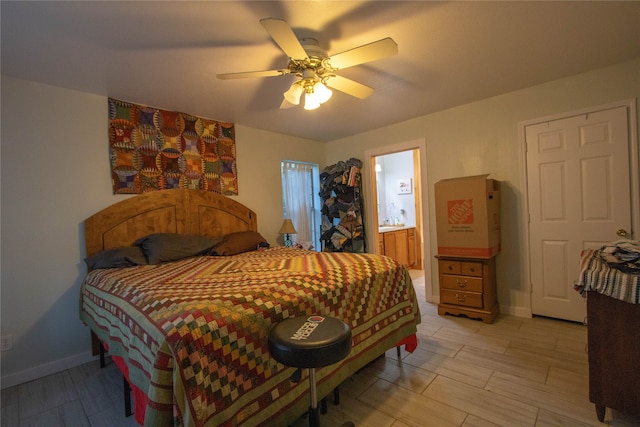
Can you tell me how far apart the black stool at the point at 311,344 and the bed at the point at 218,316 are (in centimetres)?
10

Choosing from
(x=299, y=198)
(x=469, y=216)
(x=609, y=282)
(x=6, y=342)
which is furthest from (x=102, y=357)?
(x=469, y=216)

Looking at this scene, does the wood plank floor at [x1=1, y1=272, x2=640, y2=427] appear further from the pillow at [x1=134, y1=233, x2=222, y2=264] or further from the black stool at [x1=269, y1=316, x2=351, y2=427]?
the pillow at [x1=134, y1=233, x2=222, y2=264]

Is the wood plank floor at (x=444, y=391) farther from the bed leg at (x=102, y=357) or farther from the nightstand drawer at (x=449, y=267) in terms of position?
the nightstand drawer at (x=449, y=267)

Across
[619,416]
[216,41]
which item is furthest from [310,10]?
[619,416]

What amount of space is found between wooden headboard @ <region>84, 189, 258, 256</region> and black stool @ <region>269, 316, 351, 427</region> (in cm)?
213

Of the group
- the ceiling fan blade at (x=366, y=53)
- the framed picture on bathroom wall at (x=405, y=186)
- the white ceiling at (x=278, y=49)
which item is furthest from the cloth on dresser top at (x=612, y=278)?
Result: the framed picture on bathroom wall at (x=405, y=186)

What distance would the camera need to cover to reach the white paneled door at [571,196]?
246 cm

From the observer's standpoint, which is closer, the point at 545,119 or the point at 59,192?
the point at 59,192

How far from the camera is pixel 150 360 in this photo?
3.57 ft

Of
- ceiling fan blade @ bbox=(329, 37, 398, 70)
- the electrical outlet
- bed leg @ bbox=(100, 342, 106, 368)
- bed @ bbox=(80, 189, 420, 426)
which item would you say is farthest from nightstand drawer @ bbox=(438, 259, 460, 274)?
the electrical outlet

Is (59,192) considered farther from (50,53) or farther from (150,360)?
(150,360)

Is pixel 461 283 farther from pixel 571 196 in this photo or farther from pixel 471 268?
pixel 571 196

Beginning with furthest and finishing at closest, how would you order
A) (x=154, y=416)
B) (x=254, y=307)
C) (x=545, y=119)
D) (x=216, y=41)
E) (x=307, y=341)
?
(x=545, y=119) → (x=216, y=41) → (x=254, y=307) → (x=307, y=341) → (x=154, y=416)

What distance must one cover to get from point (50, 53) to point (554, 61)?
12.5ft
